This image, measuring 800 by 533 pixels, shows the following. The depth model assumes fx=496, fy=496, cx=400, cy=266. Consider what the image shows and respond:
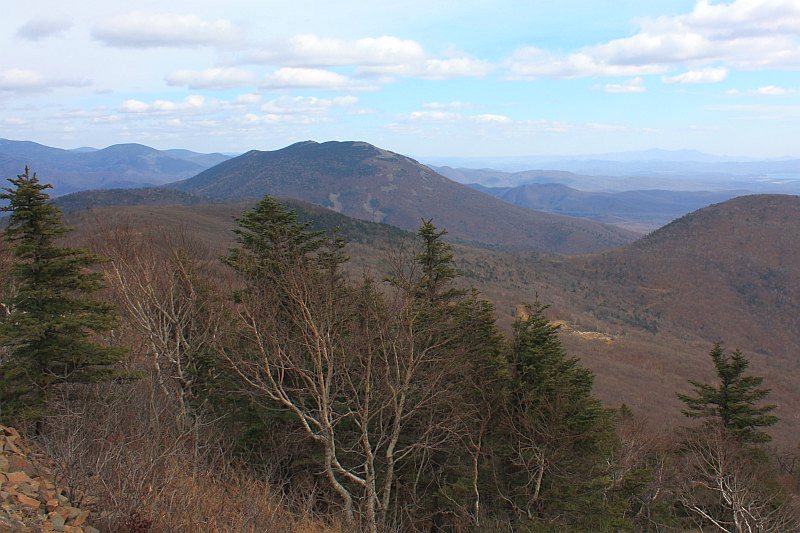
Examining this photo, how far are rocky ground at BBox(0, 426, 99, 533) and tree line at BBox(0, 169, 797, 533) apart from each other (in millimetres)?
2495

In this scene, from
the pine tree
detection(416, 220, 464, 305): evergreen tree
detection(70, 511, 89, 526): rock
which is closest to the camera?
detection(70, 511, 89, 526): rock

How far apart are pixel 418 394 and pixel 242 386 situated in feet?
17.8

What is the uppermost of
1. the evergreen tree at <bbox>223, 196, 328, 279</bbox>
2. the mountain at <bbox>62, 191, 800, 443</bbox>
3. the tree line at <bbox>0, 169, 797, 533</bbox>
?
the evergreen tree at <bbox>223, 196, 328, 279</bbox>

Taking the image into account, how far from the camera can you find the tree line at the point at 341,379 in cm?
1082

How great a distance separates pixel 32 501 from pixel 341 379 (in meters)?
6.40

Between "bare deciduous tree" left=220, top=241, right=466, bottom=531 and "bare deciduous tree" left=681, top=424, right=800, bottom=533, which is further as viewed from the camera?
"bare deciduous tree" left=681, top=424, right=800, bottom=533

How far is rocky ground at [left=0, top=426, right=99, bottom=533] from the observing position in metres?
6.30

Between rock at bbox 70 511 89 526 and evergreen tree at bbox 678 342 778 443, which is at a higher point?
rock at bbox 70 511 89 526

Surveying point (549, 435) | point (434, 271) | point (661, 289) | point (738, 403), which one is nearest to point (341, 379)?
point (549, 435)

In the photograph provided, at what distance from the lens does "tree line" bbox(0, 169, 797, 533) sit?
35.5ft

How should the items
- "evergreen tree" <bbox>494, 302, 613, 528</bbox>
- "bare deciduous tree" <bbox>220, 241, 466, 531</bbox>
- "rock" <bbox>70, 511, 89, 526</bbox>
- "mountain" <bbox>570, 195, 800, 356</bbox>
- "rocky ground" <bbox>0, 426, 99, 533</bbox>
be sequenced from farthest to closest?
"mountain" <bbox>570, 195, 800, 356</bbox>, "evergreen tree" <bbox>494, 302, 613, 528</bbox>, "bare deciduous tree" <bbox>220, 241, 466, 531</bbox>, "rock" <bbox>70, 511, 89, 526</bbox>, "rocky ground" <bbox>0, 426, 99, 533</bbox>

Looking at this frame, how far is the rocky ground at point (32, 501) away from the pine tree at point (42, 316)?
8.31 ft

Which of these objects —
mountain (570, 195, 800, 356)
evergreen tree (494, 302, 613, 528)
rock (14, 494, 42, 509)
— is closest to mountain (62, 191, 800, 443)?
mountain (570, 195, 800, 356)

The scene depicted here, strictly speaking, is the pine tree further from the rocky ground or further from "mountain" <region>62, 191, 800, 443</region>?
"mountain" <region>62, 191, 800, 443</region>
